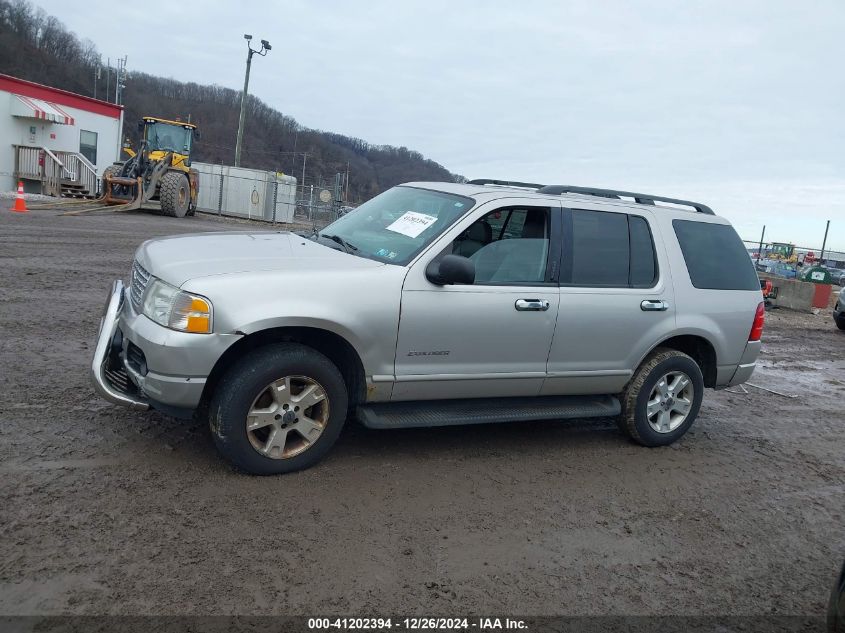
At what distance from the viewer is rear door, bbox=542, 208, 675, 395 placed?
5.22 meters

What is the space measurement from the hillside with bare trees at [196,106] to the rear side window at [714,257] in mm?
50739

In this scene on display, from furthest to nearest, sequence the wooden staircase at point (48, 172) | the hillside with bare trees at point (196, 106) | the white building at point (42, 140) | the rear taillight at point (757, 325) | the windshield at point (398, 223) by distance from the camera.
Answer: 1. the hillside with bare trees at point (196, 106)
2. the wooden staircase at point (48, 172)
3. the white building at point (42, 140)
4. the rear taillight at point (757, 325)
5. the windshield at point (398, 223)

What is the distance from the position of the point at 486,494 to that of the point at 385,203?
2427mm

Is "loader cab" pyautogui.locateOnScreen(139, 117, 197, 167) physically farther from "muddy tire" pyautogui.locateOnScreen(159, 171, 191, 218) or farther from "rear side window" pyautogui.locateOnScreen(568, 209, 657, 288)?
"rear side window" pyautogui.locateOnScreen(568, 209, 657, 288)

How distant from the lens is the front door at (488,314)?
4.62 m

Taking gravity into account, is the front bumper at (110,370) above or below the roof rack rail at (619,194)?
below

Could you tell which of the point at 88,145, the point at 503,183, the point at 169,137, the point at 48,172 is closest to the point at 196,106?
the point at 88,145

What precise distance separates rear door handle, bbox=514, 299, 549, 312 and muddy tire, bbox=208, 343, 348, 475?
1.34 m

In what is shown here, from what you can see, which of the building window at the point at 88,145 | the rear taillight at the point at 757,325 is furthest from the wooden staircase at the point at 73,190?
the rear taillight at the point at 757,325

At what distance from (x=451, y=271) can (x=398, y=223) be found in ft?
2.95

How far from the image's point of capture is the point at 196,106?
295ft

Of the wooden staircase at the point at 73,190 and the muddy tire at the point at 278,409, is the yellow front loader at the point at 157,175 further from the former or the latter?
the muddy tire at the point at 278,409

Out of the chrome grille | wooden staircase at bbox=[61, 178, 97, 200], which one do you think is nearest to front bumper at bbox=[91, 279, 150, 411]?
the chrome grille

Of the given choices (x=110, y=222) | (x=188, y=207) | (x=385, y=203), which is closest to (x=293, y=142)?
(x=188, y=207)
